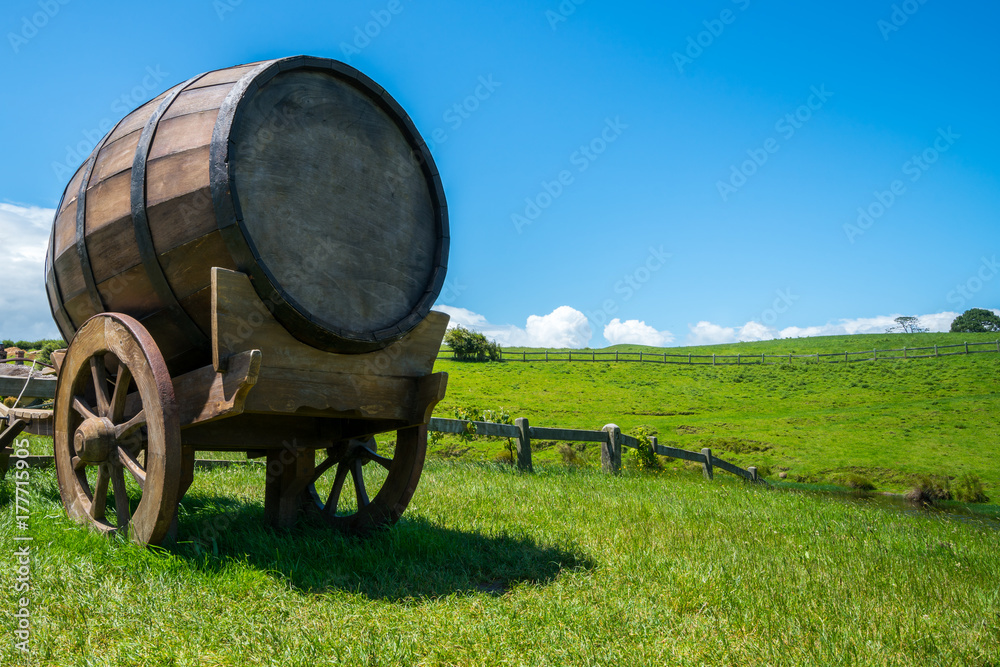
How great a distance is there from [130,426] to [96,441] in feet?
0.87

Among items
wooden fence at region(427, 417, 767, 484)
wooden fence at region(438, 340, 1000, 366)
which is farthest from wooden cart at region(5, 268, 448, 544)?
wooden fence at region(438, 340, 1000, 366)

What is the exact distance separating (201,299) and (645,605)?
2780 millimetres

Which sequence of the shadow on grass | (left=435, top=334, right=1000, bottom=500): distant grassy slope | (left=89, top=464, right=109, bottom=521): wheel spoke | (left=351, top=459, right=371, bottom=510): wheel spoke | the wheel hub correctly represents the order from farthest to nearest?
(left=435, top=334, right=1000, bottom=500): distant grassy slope < (left=351, top=459, right=371, bottom=510): wheel spoke < (left=89, top=464, right=109, bottom=521): wheel spoke < the wheel hub < the shadow on grass

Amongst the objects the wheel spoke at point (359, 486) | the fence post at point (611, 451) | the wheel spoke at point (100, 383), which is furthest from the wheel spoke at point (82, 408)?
the fence post at point (611, 451)

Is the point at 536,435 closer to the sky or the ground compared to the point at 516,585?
closer to the sky

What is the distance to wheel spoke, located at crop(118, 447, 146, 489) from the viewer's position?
324 cm

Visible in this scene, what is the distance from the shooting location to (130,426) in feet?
11.1

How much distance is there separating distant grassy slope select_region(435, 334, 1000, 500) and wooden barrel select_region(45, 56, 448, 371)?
49.4 ft

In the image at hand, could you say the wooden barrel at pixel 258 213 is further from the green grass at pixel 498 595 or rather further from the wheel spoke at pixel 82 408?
the green grass at pixel 498 595

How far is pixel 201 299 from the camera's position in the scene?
10.8ft

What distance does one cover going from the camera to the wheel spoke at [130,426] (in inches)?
131

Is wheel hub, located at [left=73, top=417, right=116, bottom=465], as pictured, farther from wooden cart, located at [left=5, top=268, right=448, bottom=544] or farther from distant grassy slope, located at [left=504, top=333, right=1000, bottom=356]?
distant grassy slope, located at [left=504, top=333, right=1000, bottom=356]

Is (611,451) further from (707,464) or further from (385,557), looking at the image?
(385,557)

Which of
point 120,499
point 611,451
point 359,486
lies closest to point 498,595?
point 359,486
